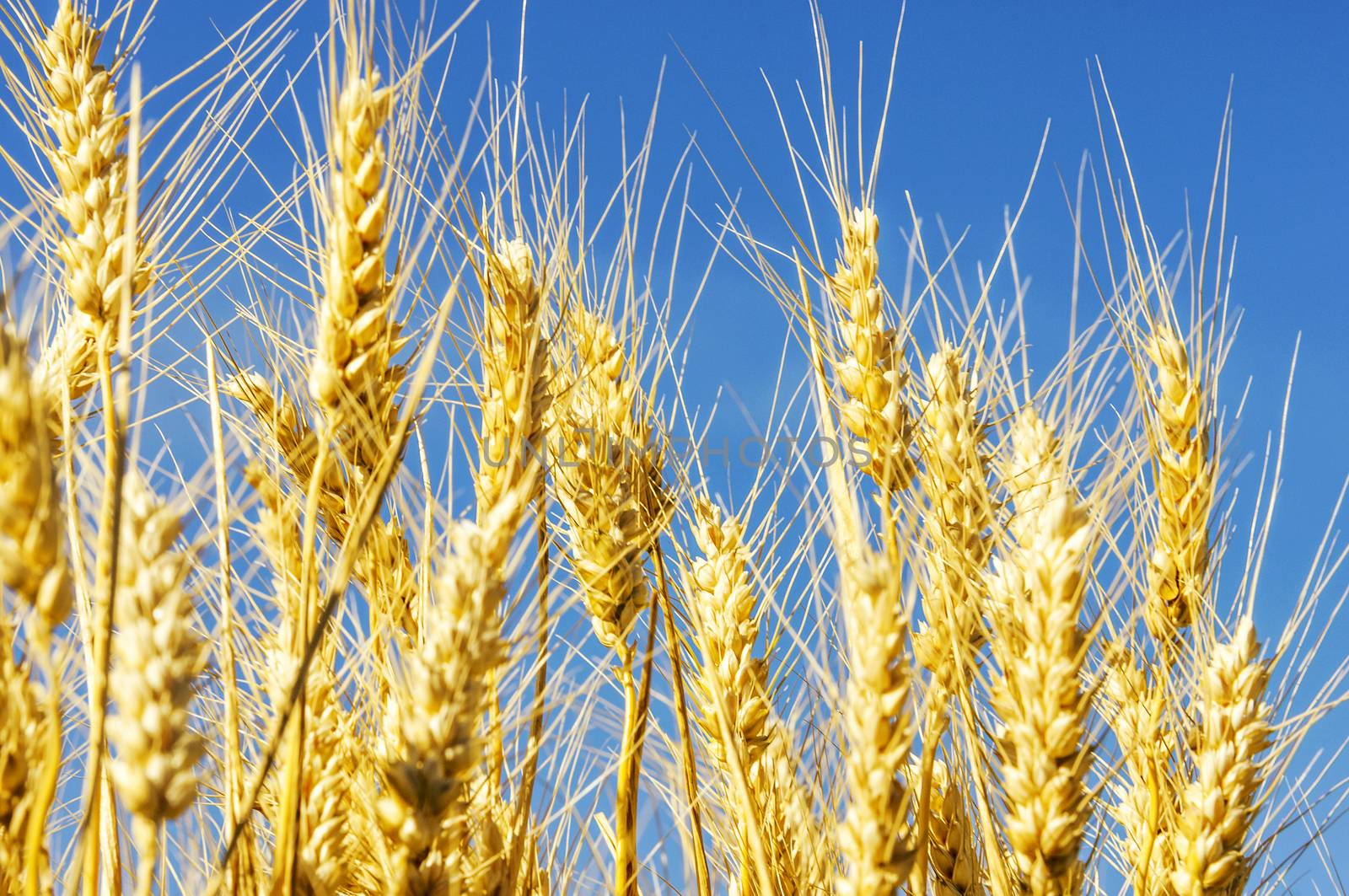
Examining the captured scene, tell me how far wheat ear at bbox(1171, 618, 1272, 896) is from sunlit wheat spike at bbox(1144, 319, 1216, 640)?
0.42m

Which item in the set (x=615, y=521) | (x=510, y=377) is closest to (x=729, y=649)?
(x=615, y=521)

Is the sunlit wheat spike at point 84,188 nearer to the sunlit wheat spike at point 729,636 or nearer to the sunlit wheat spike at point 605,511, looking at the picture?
the sunlit wheat spike at point 605,511

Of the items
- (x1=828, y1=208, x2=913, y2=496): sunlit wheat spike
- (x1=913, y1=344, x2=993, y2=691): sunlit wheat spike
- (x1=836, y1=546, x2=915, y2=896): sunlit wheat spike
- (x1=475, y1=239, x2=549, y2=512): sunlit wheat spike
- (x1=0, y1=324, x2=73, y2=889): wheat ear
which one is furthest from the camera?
(x1=828, y1=208, x2=913, y2=496): sunlit wheat spike

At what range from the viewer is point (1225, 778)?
197 cm

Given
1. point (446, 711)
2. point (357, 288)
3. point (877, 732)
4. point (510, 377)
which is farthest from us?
point (510, 377)

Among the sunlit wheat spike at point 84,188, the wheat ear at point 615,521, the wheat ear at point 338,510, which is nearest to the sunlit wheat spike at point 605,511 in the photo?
the wheat ear at point 615,521

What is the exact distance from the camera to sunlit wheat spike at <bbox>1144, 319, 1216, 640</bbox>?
2.47m

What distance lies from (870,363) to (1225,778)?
96 cm

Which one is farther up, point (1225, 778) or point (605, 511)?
point (605, 511)

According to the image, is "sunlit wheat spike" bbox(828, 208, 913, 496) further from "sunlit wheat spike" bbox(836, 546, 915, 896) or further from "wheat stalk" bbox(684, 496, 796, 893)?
"sunlit wheat spike" bbox(836, 546, 915, 896)

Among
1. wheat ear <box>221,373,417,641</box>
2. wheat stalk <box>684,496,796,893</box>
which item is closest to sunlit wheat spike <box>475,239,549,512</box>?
wheat ear <box>221,373,417,641</box>

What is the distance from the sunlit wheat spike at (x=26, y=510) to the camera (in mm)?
1146

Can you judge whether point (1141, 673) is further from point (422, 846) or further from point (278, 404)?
point (278, 404)

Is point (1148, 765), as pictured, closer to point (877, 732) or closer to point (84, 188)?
point (877, 732)
